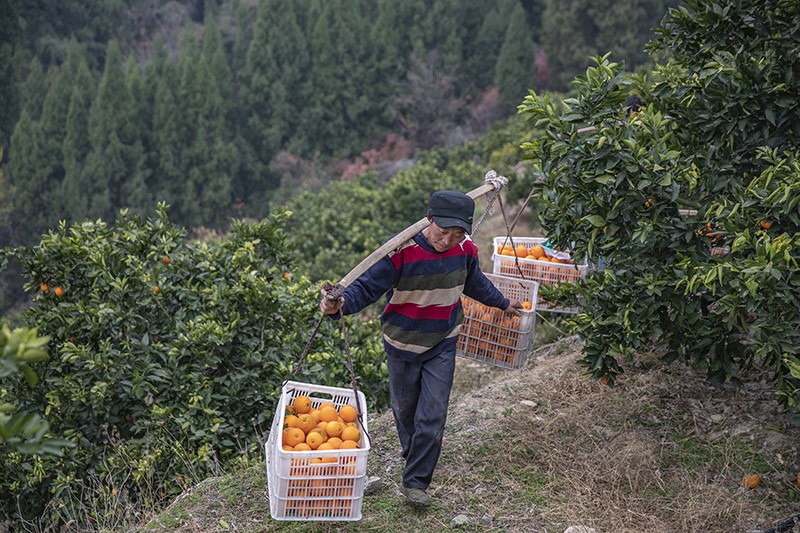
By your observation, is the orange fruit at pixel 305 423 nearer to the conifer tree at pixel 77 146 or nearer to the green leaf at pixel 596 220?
the green leaf at pixel 596 220

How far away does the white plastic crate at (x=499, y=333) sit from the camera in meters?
4.44

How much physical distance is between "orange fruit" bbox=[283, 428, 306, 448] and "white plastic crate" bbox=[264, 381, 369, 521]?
5 centimetres

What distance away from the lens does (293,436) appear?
3.26 m

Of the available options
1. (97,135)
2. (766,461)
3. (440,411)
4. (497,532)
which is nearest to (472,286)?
(440,411)

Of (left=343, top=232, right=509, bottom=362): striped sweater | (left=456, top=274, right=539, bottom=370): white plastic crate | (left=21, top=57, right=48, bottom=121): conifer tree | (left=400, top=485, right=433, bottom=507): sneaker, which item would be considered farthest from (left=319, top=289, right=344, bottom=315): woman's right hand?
(left=21, top=57, right=48, bottom=121): conifer tree

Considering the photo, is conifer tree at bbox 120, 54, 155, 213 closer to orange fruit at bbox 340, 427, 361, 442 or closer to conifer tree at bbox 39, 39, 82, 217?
conifer tree at bbox 39, 39, 82, 217

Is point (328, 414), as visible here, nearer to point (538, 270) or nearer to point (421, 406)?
point (421, 406)

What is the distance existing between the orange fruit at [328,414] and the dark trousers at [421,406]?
0.37m

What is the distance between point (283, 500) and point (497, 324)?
1.88 meters

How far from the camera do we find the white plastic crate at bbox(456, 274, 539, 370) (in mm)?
4438

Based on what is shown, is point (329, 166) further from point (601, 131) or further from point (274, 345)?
point (601, 131)

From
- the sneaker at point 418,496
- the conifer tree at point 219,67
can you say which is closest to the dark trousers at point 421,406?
the sneaker at point 418,496

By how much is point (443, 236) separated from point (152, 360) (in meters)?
2.88

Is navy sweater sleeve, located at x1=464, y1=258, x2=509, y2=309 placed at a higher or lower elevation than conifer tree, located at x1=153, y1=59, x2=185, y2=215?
higher
